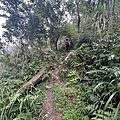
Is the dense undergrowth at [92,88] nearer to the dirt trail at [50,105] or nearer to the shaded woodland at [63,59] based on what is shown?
the shaded woodland at [63,59]

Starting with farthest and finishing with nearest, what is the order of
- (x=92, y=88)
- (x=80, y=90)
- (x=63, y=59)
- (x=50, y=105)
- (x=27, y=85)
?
(x=63, y=59) < (x=27, y=85) < (x=80, y=90) < (x=50, y=105) < (x=92, y=88)

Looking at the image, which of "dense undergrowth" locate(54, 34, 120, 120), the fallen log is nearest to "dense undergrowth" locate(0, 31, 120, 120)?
"dense undergrowth" locate(54, 34, 120, 120)

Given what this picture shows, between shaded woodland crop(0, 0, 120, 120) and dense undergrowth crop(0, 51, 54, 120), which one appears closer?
shaded woodland crop(0, 0, 120, 120)

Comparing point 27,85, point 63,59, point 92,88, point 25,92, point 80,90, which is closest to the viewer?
point 92,88

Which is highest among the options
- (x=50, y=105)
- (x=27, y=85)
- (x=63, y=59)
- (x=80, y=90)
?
(x=63, y=59)

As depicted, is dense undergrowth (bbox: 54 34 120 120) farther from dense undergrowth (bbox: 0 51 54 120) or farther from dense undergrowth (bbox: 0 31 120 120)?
dense undergrowth (bbox: 0 51 54 120)

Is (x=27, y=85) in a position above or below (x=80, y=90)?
above

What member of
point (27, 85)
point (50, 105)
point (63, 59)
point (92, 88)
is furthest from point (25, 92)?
point (63, 59)

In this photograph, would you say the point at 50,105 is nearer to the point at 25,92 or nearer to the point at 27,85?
the point at 25,92

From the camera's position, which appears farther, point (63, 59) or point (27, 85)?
point (63, 59)

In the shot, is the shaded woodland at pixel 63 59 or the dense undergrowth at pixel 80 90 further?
the shaded woodland at pixel 63 59

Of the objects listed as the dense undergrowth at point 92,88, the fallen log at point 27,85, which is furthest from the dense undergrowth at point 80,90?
the fallen log at point 27,85

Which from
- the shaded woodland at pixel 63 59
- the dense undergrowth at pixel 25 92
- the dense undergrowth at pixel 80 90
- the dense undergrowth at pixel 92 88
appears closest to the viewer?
the dense undergrowth at pixel 92 88

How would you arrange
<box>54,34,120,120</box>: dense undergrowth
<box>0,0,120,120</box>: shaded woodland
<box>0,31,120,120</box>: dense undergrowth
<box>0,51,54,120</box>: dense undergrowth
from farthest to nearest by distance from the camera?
<box>0,51,54,120</box>: dense undergrowth → <box>0,0,120,120</box>: shaded woodland → <box>0,31,120,120</box>: dense undergrowth → <box>54,34,120,120</box>: dense undergrowth
